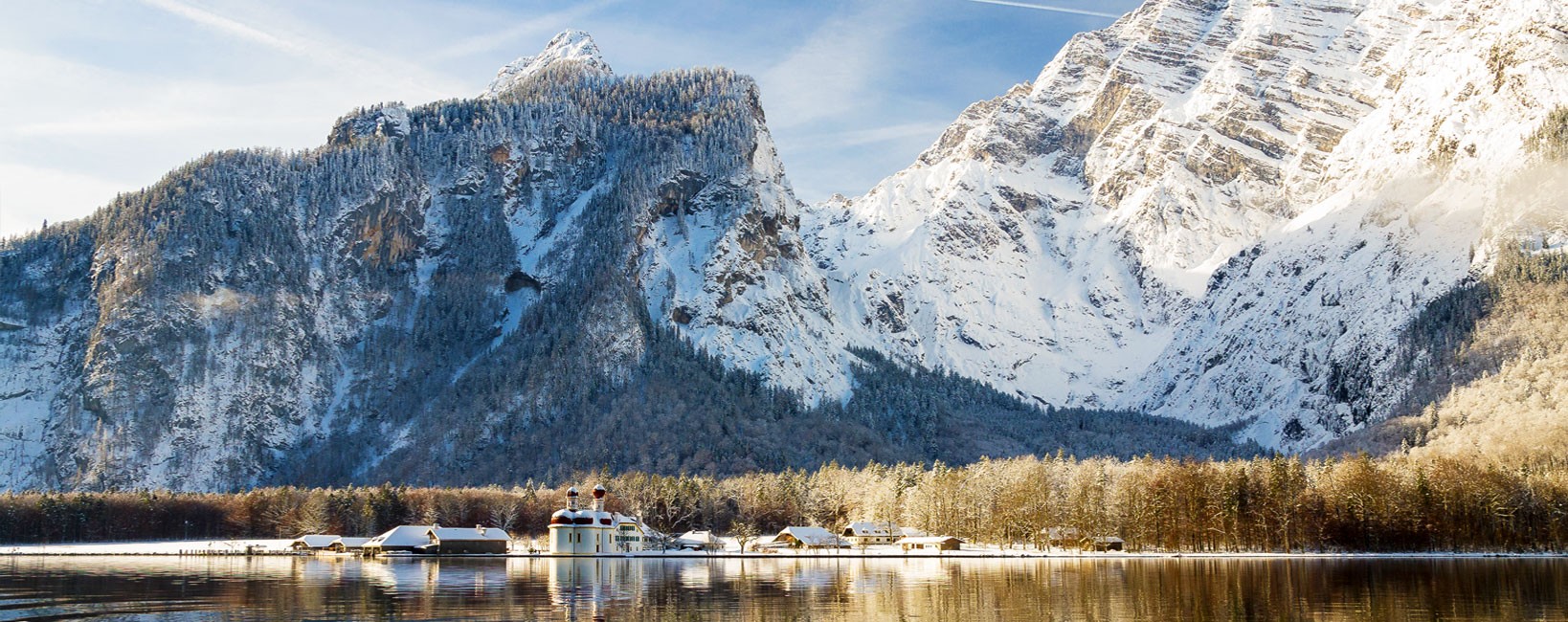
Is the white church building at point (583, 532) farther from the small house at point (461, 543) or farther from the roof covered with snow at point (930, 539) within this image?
the roof covered with snow at point (930, 539)

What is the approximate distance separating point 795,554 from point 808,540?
24.0ft

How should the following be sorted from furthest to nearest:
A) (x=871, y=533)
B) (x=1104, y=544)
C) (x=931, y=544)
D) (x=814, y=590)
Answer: (x=871, y=533) < (x=931, y=544) < (x=1104, y=544) < (x=814, y=590)

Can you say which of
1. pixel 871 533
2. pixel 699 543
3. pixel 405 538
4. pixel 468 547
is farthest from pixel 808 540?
pixel 405 538

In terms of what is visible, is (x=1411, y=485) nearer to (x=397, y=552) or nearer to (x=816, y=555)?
(x=816, y=555)

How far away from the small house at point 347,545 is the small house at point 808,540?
50563 millimetres

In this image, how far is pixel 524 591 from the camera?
93.2 metres

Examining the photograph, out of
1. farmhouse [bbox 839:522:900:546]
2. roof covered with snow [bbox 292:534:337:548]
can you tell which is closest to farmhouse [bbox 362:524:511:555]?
roof covered with snow [bbox 292:534:337:548]

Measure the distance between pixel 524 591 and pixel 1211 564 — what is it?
64487 mm

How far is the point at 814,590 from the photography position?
3652 inches

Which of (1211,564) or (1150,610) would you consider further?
(1211,564)

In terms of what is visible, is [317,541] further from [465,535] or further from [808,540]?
[808,540]

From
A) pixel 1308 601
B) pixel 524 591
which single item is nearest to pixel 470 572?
pixel 524 591

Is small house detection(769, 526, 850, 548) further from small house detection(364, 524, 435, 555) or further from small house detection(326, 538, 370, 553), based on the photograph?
small house detection(326, 538, 370, 553)

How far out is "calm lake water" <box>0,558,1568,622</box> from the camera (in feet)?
244
